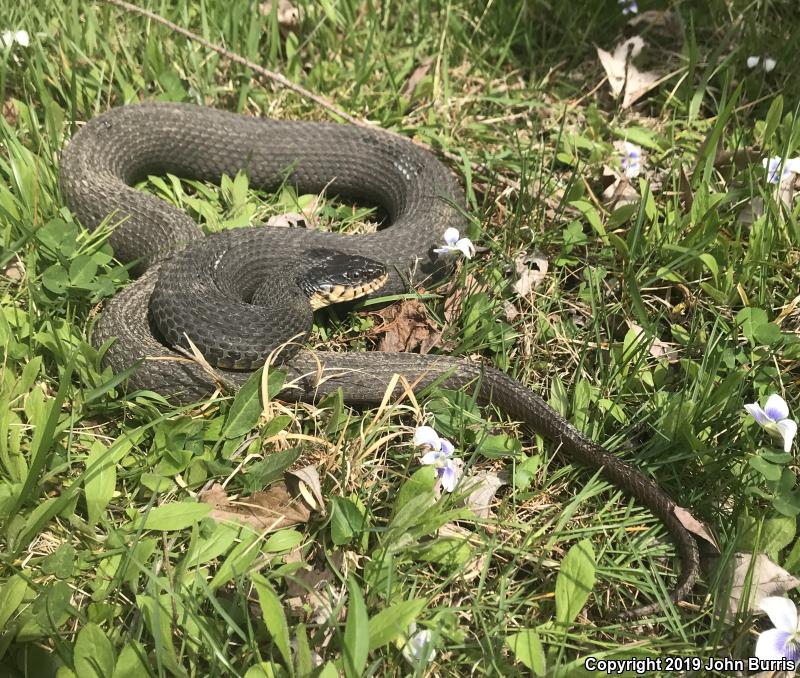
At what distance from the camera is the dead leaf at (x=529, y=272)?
4348 millimetres

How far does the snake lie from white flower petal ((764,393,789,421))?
59 cm

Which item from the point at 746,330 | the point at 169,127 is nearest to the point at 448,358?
the point at 746,330

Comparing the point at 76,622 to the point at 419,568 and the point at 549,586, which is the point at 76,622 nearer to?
the point at 419,568

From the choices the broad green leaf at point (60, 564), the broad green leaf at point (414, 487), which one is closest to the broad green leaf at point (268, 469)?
the broad green leaf at point (414, 487)

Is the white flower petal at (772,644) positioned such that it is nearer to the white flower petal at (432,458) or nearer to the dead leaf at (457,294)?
the white flower petal at (432,458)

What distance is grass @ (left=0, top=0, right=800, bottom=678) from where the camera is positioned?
2766mm

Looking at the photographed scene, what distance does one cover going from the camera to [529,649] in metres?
2.69

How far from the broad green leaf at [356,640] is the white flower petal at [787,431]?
1958 mm

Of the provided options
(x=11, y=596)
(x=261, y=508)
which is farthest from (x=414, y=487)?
(x=11, y=596)

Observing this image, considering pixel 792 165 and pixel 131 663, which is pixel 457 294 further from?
pixel 131 663

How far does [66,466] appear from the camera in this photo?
308 centimetres

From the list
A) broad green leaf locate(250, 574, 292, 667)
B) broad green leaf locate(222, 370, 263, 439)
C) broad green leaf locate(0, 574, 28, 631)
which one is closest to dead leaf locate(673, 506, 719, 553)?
broad green leaf locate(250, 574, 292, 667)

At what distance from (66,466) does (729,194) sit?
13.1 feet

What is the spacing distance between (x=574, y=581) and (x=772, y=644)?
74 centimetres
